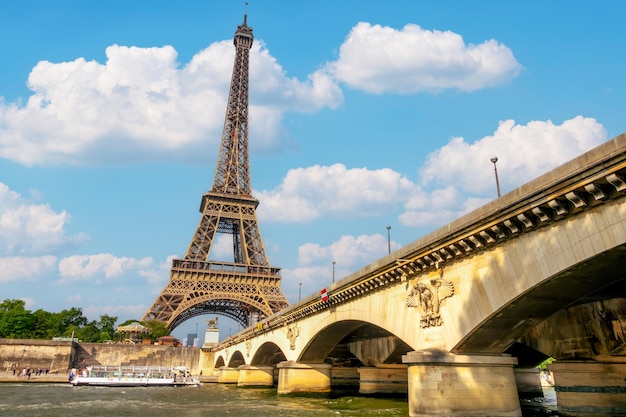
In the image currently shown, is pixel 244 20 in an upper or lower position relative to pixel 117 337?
upper

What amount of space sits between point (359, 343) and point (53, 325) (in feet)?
255

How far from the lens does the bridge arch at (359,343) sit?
30125 millimetres

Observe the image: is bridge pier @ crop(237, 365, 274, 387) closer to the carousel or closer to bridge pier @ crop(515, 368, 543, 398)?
bridge pier @ crop(515, 368, 543, 398)

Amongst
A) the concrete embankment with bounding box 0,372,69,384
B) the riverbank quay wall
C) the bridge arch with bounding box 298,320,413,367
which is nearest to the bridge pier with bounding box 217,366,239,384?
the riverbank quay wall

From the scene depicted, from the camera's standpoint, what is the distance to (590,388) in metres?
19.0

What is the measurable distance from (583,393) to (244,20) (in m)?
112

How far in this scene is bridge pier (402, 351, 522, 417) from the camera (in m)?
15.8

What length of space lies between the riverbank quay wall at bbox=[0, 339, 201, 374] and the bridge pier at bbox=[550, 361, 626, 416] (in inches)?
2756

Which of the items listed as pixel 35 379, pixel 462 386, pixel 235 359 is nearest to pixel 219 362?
pixel 235 359

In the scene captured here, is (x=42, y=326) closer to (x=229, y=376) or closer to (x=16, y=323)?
(x=16, y=323)

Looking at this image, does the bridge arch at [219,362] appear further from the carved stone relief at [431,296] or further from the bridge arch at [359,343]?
the carved stone relief at [431,296]

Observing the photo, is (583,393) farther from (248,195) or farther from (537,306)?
(248,195)

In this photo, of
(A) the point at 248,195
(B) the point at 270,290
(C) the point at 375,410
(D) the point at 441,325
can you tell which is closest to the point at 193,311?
(B) the point at 270,290

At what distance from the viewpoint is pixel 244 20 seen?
371 feet
